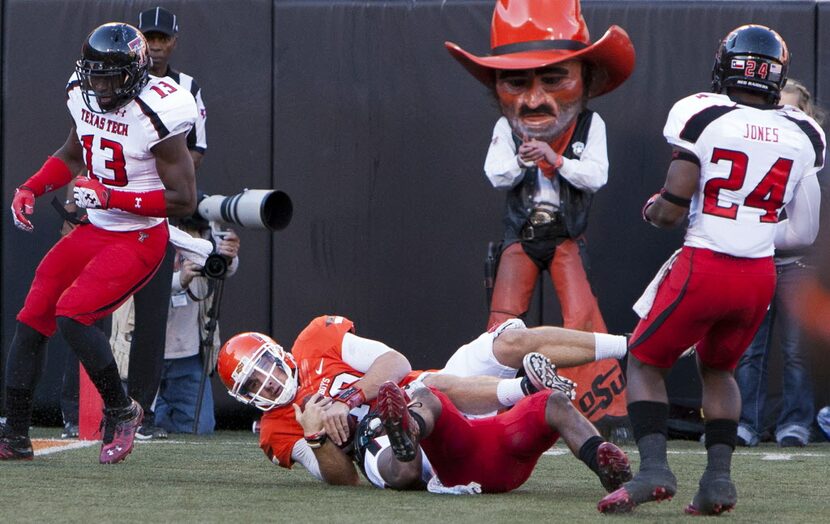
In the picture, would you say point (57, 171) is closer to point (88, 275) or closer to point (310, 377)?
point (88, 275)

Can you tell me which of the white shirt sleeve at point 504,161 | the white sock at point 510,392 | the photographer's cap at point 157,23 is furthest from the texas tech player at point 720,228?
the photographer's cap at point 157,23

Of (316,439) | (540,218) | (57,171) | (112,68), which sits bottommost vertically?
(316,439)

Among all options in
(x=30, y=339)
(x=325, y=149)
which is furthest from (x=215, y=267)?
(x=30, y=339)

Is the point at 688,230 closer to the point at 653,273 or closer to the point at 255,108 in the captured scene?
the point at 653,273

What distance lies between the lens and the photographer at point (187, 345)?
7180 mm

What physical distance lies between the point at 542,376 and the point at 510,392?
238mm

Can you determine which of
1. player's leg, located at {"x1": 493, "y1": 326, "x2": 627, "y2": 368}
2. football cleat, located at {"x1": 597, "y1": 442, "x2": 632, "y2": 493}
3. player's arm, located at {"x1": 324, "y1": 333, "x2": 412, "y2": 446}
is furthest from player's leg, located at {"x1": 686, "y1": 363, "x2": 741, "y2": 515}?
player's leg, located at {"x1": 493, "y1": 326, "x2": 627, "y2": 368}

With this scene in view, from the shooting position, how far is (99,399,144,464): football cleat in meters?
A: 5.30

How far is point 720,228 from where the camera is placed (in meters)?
4.02

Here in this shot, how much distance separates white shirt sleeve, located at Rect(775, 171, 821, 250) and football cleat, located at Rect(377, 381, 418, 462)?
7.66 feet

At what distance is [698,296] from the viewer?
3.99 m

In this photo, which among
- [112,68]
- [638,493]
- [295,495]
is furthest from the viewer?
[112,68]

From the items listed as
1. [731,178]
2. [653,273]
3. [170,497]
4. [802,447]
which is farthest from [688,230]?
[653,273]

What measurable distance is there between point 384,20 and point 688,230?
378cm
